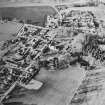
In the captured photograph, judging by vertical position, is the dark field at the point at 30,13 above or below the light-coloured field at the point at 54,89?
above

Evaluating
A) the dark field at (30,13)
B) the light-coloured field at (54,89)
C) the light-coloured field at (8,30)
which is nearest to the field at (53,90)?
the light-coloured field at (54,89)

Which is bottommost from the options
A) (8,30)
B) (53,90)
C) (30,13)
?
(53,90)

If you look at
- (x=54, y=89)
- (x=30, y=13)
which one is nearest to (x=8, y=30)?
(x=30, y=13)

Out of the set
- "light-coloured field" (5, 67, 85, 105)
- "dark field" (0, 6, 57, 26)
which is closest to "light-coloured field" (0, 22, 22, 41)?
"dark field" (0, 6, 57, 26)

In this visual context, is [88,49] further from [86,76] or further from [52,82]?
[52,82]

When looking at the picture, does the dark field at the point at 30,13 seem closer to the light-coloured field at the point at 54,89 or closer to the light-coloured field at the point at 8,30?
the light-coloured field at the point at 8,30

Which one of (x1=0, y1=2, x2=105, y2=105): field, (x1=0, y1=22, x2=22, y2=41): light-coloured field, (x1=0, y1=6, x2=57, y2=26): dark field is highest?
(x1=0, y1=6, x2=57, y2=26): dark field

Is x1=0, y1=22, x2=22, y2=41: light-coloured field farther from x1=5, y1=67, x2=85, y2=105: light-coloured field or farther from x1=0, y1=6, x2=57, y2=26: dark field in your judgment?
x1=5, y1=67, x2=85, y2=105: light-coloured field

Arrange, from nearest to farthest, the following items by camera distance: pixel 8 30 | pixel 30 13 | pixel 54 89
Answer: pixel 54 89, pixel 8 30, pixel 30 13

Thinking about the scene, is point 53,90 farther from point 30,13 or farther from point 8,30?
point 30,13
